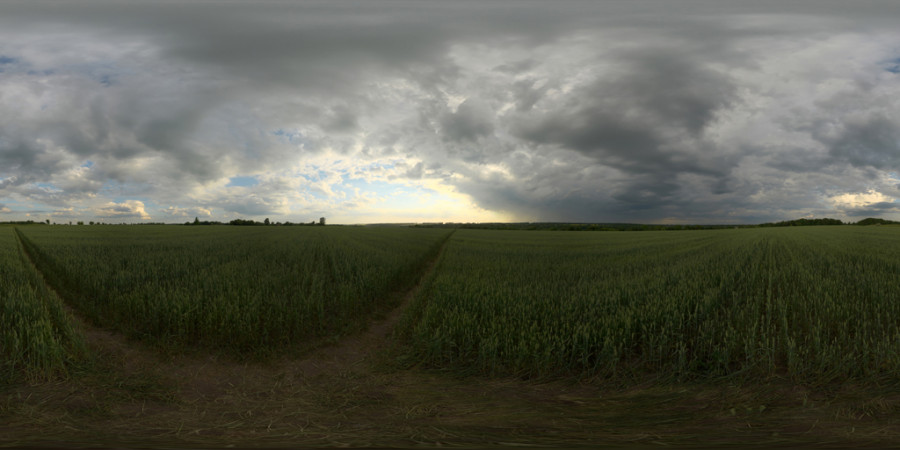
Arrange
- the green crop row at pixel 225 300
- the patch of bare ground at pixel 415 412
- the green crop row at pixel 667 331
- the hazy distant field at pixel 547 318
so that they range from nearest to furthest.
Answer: the patch of bare ground at pixel 415 412
the green crop row at pixel 667 331
the hazy distant field at pixel 547 318
the green crop row at pixel 225 300

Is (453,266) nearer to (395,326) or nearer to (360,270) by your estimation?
(360,270)

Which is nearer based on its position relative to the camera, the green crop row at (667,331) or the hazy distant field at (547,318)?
the green crop row at (667,331)

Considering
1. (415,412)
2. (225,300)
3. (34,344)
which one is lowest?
(415,412)

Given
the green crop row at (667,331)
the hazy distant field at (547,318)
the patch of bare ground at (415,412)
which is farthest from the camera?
the hazy distant field at (547,318)

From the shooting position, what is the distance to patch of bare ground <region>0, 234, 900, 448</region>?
381 cm

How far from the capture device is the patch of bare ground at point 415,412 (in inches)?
150

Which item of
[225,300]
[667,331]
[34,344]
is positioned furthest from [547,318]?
[34,344]

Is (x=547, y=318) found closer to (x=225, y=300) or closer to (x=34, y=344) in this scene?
(x=225, y=300)

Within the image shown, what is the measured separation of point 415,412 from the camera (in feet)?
14.6

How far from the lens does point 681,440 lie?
373cm

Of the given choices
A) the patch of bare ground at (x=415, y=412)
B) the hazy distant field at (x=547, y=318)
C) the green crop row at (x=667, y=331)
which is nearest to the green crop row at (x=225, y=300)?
the hazy distant field at (x=547, y=318)

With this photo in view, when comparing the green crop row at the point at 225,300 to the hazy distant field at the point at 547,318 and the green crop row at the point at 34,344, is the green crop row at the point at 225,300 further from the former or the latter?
the green crop row at the point at 34,344

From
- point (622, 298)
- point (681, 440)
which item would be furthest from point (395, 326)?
point (681, 440)

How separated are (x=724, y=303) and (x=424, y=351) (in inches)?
224
